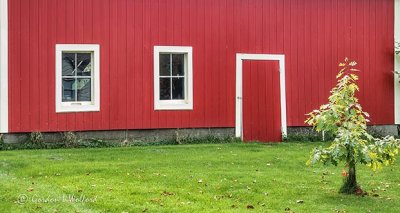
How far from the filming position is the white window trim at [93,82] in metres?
13.3

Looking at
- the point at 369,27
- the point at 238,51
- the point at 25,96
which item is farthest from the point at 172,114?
the point at 369,27

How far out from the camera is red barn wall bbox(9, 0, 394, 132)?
13133mm

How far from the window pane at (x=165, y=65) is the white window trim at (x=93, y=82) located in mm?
1448

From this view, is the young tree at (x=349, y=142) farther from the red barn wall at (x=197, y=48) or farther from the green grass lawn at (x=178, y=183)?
the red barn wall at (x=197, y=48)

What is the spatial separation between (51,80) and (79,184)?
523cm

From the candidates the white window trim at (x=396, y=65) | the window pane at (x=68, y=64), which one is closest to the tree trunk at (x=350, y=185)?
the window pane at (x=68, y=64)

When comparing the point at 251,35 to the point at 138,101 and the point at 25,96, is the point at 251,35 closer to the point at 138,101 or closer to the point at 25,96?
the point at 138,101

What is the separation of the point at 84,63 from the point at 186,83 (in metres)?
2.30

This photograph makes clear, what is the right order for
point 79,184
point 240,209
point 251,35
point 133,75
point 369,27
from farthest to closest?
point 369,27, point 251,35, point 133,75, point 79,184, point 240,209

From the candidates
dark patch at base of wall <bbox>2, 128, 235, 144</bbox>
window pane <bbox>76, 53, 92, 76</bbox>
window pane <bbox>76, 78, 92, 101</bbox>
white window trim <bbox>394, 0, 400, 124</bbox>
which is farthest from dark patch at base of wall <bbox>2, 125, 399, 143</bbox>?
white window trim <bbox>394, 0, 400, 124</bbox>

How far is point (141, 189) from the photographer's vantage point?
8.16 metres

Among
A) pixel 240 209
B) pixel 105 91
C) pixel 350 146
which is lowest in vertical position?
pixel 240 209

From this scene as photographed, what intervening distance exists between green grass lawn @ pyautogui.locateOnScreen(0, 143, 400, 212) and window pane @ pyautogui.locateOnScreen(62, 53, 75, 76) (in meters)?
1.87

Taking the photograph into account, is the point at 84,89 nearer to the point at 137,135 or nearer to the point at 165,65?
the point at 137,135
